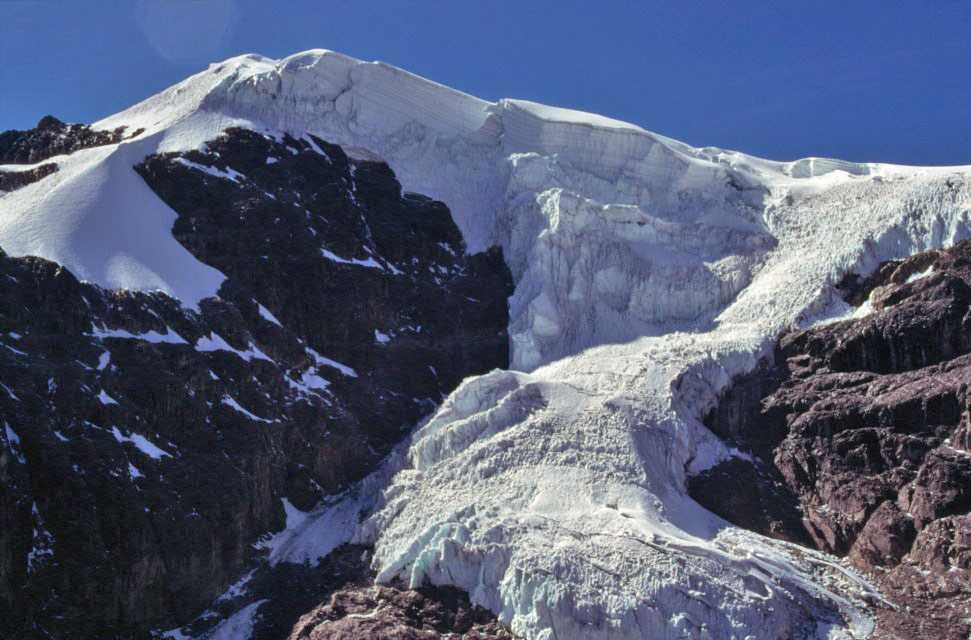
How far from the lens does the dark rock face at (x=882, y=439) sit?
2571 inches

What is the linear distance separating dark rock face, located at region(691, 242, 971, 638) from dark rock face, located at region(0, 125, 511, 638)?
68.4 feet

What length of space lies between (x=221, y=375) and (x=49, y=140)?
1244 inches

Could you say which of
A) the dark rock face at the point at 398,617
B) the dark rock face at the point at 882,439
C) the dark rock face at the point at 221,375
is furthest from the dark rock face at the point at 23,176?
the dark rock face at the point at 882,439

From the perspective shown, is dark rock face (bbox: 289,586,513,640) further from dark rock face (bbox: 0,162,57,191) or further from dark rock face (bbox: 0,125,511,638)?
dark rock face (bbox: 0,162,57,191)

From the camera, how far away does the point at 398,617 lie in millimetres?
65562

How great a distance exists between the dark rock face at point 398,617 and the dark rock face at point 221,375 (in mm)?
2351

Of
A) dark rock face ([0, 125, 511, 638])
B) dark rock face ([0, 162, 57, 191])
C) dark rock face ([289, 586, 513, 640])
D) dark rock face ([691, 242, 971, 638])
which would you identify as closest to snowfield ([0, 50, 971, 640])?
dark rock face ([289, 586, 513, 640])

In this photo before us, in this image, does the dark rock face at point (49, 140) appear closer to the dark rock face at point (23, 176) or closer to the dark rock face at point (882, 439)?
the dark rock face at point (23, 176)

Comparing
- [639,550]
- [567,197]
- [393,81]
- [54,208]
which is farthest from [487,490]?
[393,81]

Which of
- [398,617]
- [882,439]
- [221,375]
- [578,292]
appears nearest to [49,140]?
[221,375]

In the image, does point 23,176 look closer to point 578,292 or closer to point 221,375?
point 221,375

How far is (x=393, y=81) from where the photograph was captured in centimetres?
10594

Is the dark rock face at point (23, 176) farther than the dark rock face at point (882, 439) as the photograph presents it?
Yes

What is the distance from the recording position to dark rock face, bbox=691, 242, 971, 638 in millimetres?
65312
